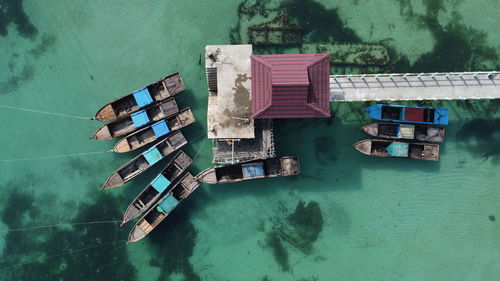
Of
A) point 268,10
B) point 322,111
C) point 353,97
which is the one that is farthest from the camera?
point 268,10

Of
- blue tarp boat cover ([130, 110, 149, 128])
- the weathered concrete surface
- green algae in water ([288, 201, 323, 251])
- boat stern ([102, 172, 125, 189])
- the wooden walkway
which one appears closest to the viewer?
the weathered concrete surface

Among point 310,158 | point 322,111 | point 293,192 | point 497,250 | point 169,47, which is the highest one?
point 169,47

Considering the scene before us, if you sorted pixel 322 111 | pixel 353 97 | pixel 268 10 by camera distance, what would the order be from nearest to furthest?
pixel 322 111 → pixel 353 97 → pixel 268 10

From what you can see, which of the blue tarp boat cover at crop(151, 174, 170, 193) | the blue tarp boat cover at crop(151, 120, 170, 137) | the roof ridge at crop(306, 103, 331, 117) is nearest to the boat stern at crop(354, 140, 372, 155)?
the roof ridge at crop(306, 103, 331, 117)

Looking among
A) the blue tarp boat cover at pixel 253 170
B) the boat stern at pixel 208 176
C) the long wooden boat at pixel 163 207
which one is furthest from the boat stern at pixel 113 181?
the blue tarp boat cover at pixel 253 170

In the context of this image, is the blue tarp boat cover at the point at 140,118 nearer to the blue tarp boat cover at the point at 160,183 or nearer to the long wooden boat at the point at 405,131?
the blue tarp boat cover at the point at 160,183

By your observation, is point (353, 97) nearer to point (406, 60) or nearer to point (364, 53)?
point (364, 53)

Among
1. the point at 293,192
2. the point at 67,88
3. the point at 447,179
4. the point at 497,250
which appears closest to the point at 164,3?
the point at 67,88

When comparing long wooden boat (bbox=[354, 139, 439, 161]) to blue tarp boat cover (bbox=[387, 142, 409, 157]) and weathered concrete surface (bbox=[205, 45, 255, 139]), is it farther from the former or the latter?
weathered concrete surface (bbox=[205, 45, 255, 139])
